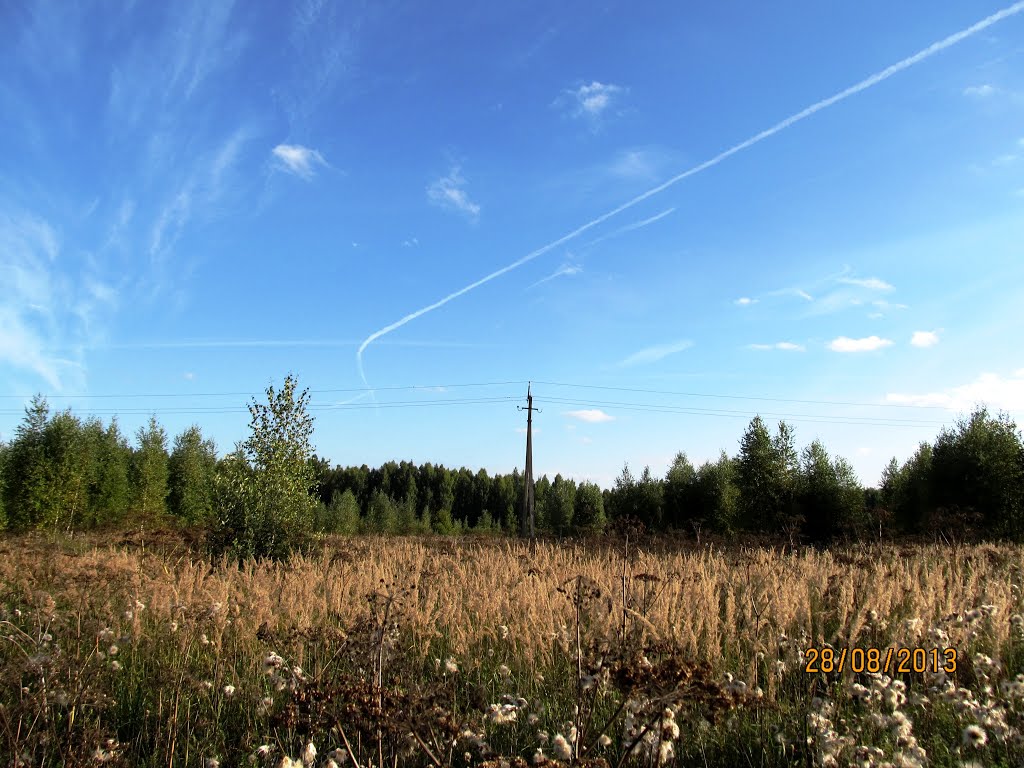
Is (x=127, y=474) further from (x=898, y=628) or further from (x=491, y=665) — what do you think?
(x=898, y=628)

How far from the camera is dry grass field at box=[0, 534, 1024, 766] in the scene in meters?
2.88

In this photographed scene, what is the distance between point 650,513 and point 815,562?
36.2 meters

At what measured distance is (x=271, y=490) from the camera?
1373 cm

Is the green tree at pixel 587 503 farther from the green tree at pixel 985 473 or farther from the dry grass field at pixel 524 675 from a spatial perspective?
the dry grass field at pixel 524 675

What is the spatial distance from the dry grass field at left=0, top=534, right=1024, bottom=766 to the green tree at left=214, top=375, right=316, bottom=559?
16.3 ft

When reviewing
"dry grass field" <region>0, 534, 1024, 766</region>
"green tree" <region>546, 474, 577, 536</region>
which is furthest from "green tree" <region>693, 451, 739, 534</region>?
"dry grass field" <region>0, 534, 1024, 766</region>

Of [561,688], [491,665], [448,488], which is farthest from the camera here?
[448,488]

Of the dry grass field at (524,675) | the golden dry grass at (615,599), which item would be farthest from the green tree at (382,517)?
the dry grass field at (524,675)

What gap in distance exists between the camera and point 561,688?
4746 mm

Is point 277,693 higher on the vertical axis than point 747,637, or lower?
lower

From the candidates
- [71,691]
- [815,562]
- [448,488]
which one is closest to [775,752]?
[71,691]
